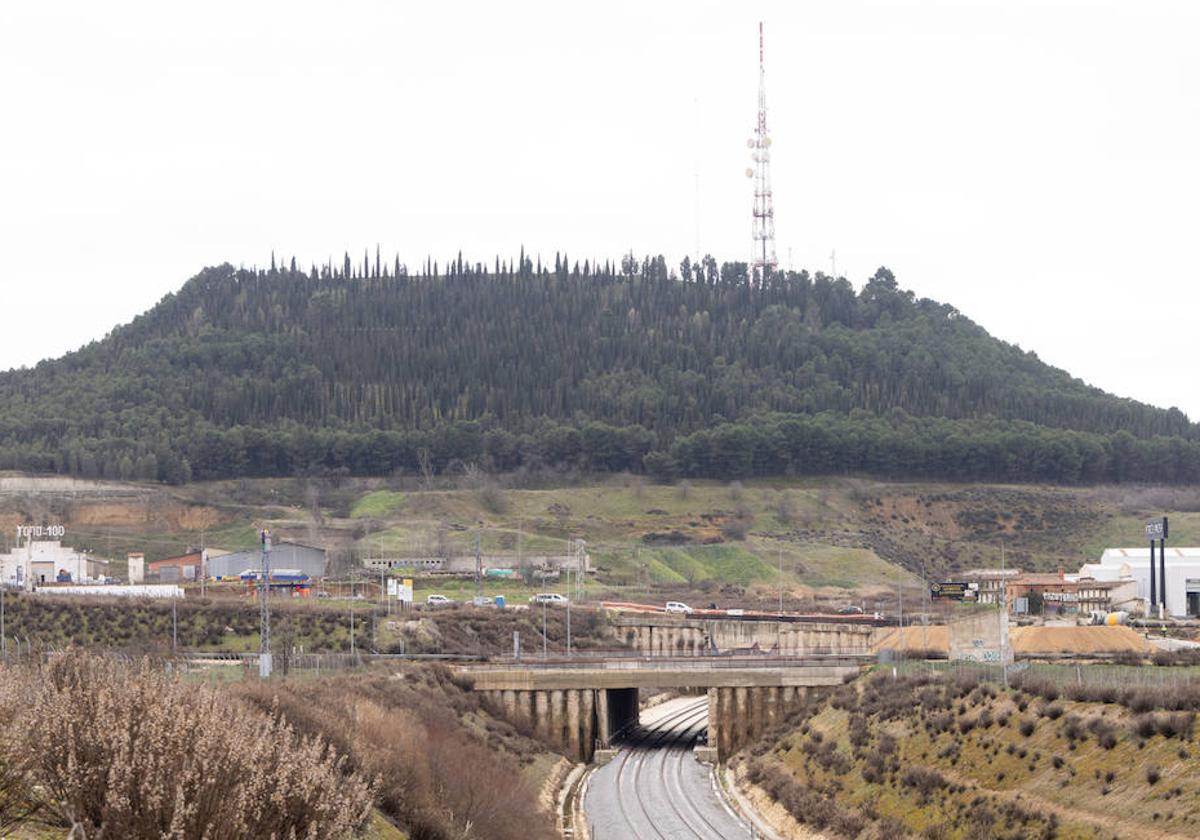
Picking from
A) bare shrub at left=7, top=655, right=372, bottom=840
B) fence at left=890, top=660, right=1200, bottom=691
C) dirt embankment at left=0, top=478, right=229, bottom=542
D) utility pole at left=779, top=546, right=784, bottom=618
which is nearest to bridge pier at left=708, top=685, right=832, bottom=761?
fence at left=890, top=660, right=1200, bottom=691

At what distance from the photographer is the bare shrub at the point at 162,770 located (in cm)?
2025

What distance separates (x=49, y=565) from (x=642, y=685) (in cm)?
6420

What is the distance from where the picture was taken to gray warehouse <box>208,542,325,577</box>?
124188 millimetres

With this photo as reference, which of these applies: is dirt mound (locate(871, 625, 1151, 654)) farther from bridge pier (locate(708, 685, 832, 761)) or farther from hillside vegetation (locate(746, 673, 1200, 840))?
hillside vegetation (locate(746, 673, 1200, 840))

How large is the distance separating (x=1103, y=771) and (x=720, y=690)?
118ft

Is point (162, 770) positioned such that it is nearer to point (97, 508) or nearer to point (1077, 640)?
point (1077, 640)

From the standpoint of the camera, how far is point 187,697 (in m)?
25.8

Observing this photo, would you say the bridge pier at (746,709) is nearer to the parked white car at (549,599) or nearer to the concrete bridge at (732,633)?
the concrete bridge at (732,633)

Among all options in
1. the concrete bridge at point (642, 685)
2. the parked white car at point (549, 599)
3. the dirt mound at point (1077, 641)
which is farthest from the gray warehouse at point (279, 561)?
the dirt mound at point (1077, 641)

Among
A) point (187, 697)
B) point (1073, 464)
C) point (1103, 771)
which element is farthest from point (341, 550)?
point (187, 697)

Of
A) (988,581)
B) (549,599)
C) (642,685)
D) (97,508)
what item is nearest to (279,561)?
(549,599)

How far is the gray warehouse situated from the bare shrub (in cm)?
9946

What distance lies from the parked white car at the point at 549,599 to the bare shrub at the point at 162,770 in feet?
277

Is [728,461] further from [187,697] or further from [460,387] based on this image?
[187,697]
